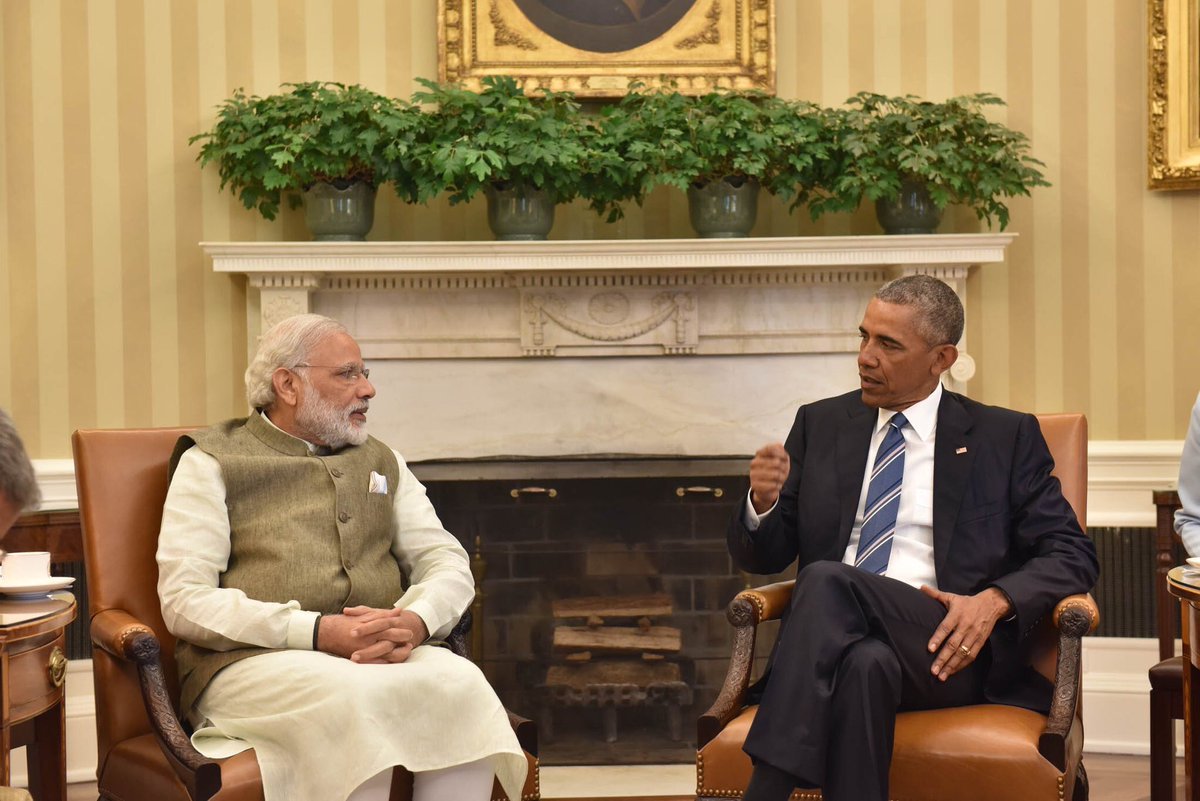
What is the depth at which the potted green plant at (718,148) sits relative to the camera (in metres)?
3.92

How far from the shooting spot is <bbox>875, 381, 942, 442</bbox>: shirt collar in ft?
9.60

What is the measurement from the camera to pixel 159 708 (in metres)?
2.43

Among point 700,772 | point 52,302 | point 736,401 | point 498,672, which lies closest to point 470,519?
point 498,672

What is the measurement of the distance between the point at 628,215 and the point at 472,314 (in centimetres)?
65

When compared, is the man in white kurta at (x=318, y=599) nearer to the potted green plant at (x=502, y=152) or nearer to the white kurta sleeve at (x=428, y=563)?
the white kurta sleeve at (x=428, y=563)

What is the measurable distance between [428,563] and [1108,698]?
258 cm

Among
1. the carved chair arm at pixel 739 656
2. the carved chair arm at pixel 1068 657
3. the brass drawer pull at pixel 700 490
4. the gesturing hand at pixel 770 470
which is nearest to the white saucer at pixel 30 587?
the carved chair arm at pixel 739 656

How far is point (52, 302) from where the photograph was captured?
167 inches

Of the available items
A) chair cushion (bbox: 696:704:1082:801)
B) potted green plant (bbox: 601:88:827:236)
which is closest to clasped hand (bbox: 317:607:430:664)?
chair cushion (bbox: 696:704:1082:801)

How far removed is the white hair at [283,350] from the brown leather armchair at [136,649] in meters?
0.19

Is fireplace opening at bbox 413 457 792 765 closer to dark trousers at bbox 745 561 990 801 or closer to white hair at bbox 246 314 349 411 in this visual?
white hair at bbox 246 314 349 411

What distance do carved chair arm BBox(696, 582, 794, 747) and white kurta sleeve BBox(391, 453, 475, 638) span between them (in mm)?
598

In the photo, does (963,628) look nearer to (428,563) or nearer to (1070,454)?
(1070,454)

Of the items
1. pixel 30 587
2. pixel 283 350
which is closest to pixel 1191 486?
pixel 283 350
